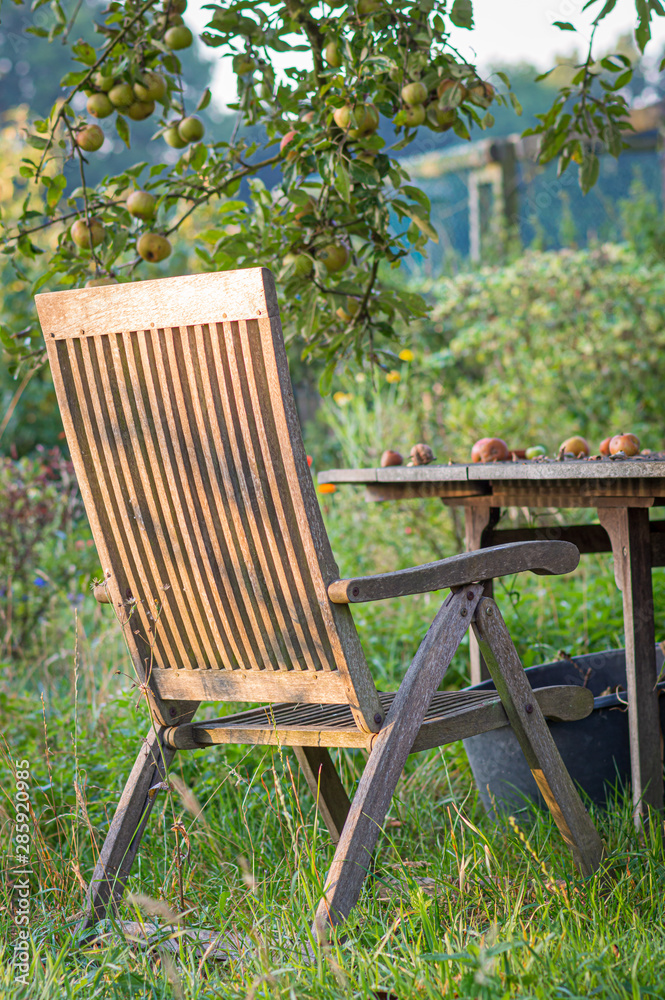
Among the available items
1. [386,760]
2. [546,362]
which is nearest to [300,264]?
[386,760]

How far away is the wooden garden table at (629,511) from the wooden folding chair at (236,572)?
278 millimetres

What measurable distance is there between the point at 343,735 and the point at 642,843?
824 mm

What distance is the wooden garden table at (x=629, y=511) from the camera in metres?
1.95

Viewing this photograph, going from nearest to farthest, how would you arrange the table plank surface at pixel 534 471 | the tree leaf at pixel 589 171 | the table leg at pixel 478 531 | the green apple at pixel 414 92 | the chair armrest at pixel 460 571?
the chair armrest at pixel 460 571
the table plank surface at pixel 534 471
the green apple at pixel 414 92
the tree leaf at pixel 589 171
the table leg at pixel 478 531

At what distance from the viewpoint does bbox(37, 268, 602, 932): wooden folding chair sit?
59.0 inches

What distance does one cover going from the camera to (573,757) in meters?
2.16

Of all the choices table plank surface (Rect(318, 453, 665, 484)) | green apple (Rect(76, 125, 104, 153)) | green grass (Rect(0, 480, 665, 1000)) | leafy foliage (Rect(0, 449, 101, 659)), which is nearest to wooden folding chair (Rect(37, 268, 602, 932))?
green grass (Rect(0, 480, 665, 1000))

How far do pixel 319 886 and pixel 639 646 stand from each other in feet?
3.20

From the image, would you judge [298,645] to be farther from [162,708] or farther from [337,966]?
[337,966]

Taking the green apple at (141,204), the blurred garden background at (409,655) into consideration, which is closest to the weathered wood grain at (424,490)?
A: the blurred garden background at (409,655)

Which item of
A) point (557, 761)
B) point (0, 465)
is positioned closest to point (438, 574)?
point (557, 761)

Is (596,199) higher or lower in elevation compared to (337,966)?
higher

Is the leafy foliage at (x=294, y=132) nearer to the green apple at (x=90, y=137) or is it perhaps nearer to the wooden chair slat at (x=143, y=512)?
the green apple at (x=90, y=137)

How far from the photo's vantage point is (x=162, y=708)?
1.81m
